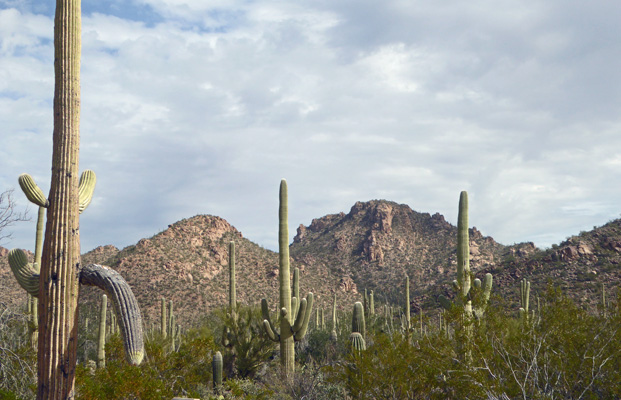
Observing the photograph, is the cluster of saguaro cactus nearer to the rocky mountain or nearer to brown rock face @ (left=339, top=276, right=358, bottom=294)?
the rocky mountain

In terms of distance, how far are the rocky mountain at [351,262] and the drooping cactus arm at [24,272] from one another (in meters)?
18.5

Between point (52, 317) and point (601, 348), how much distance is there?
7.72 meters

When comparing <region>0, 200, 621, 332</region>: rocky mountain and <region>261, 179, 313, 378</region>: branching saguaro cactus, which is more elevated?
<region>0, 200, 621, 332</region>: rocky mountain

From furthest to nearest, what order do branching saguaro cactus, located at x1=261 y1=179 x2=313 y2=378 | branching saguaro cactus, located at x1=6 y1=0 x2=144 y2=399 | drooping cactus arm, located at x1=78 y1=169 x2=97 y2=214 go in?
1. branching saguaro cactus, located at x1=261 y1=179 x2=313 y2=378
2. drooping cactus arm, located at x1=78 y1=169 x2=97 y2=214
3. branching saguaro cactus, located at x1=6 y1=0 x2=144 y2=399

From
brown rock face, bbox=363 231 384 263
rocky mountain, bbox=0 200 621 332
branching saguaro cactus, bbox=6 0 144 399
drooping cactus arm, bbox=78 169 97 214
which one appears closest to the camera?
branching saguaro cactus, bbox=6 0 144 399

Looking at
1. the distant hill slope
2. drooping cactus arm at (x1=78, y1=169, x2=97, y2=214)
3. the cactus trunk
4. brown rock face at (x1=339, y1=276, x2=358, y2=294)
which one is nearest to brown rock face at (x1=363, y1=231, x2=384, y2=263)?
the distant hill slope

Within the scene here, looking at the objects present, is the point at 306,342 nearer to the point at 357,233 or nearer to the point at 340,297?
the point at 340,297

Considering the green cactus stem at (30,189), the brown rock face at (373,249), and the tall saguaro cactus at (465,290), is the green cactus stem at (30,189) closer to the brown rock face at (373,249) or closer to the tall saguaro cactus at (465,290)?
the tall saguaro cactus at (465,290)

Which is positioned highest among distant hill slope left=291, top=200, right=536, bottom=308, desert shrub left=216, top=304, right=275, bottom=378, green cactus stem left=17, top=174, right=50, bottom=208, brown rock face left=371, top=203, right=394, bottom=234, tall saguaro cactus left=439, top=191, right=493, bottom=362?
brown rock face left=371, top=203, right=394, bottom=234

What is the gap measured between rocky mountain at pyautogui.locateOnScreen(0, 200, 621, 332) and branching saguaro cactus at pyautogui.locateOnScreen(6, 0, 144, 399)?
19.0 metres

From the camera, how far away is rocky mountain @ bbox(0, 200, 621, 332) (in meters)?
36.6

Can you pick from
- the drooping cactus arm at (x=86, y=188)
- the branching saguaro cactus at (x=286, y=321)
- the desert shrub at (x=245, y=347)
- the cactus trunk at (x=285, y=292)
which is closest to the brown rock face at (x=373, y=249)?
the desert shrub at (x=245, y=347)

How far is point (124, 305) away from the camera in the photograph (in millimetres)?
7301

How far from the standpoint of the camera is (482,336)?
8492 millimetres
